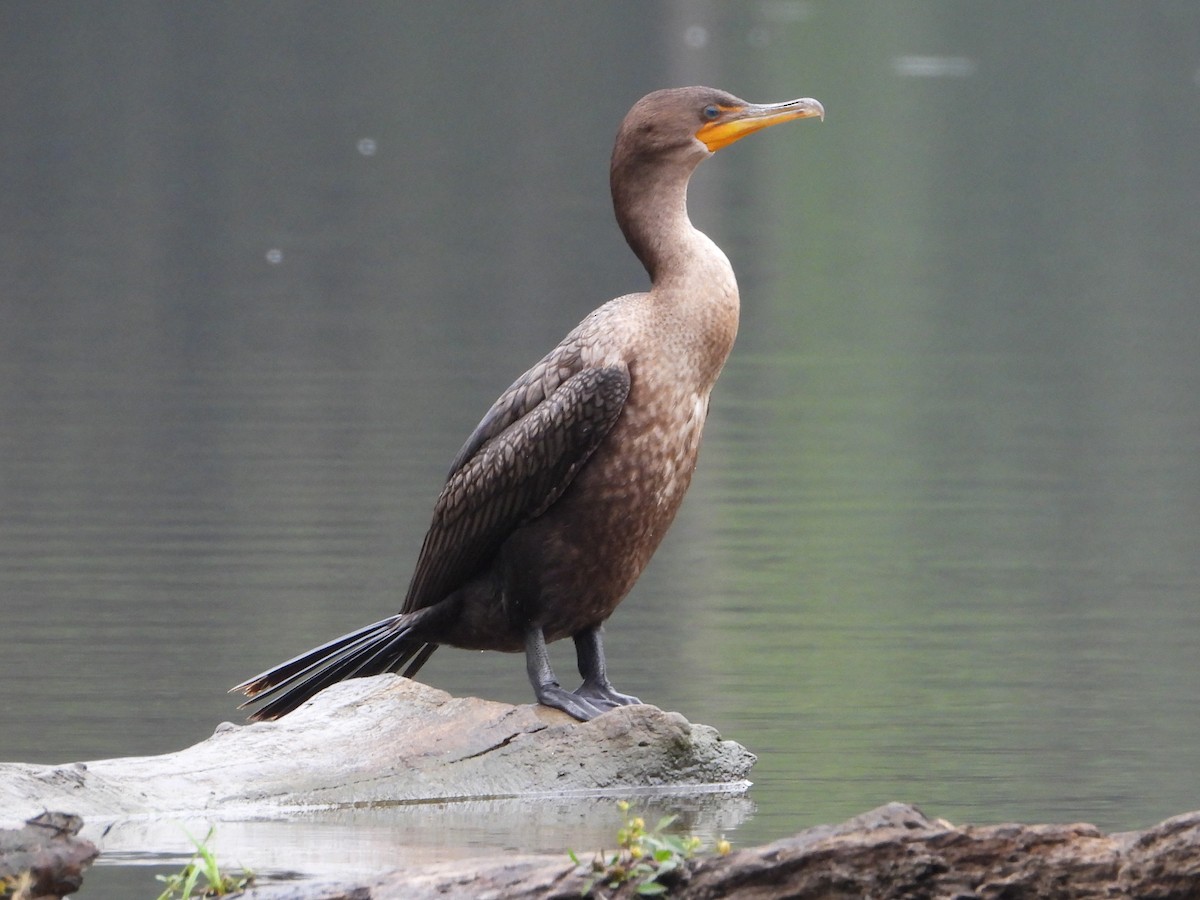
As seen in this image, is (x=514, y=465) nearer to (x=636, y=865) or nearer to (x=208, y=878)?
(x=208, y=878)

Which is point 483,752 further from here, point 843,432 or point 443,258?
point 443,258

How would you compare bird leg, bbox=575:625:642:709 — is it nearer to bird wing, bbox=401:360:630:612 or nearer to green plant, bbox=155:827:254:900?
bird wing, bbox=401:360:630:612

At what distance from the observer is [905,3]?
6106 cm

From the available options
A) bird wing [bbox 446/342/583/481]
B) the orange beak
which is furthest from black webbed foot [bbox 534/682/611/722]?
the orange beak

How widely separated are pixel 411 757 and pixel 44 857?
5.54 feet

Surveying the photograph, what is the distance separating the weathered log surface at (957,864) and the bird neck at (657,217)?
2.52 meters

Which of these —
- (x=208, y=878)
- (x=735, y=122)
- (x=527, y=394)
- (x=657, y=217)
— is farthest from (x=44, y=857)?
(x=735, y=122)

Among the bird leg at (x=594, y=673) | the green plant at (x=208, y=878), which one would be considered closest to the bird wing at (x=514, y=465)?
the bird leg at (x=594, y=673)

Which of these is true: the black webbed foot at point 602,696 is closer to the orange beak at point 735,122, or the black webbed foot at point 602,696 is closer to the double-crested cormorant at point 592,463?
the double-crested cormorant at point 592,463

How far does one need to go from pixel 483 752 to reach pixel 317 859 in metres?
0.93

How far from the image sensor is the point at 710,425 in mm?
15414

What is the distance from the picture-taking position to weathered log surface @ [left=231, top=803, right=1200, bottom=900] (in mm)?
5109

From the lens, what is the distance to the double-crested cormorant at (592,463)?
718cm

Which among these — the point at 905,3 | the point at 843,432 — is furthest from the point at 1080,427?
the point at 905,3
